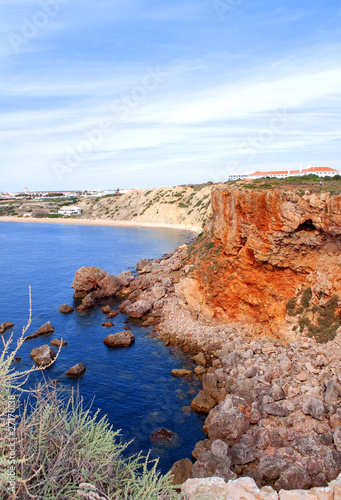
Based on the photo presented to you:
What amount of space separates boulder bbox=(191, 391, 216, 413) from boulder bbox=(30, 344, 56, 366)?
11268 mm

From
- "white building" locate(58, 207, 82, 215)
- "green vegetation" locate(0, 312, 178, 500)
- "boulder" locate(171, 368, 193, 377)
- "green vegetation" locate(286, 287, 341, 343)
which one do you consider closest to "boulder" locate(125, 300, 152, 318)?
"boulder" locate(171, 368, 193, 377)

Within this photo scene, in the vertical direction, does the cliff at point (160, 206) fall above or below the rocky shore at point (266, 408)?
above

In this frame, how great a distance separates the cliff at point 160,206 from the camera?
10919cm

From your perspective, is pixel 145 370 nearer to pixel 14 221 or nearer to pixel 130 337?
pixel 130 337

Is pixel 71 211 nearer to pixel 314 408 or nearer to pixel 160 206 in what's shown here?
pixel 160 206

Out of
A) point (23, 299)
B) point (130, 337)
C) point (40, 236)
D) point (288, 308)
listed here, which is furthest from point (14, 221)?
→ point (288, 308)

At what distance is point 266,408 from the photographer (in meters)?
18.2

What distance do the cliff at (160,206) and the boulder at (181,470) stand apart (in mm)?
83288

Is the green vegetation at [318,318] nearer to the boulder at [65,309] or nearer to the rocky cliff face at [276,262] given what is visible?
the rocky cliff face at [276,262]

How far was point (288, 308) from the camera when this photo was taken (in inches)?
982

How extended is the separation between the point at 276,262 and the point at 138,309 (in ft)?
51.0

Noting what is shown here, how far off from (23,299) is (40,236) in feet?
202

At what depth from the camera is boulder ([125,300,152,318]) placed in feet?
117

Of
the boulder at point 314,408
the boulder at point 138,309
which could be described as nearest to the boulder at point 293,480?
the boulder at point 314,408
